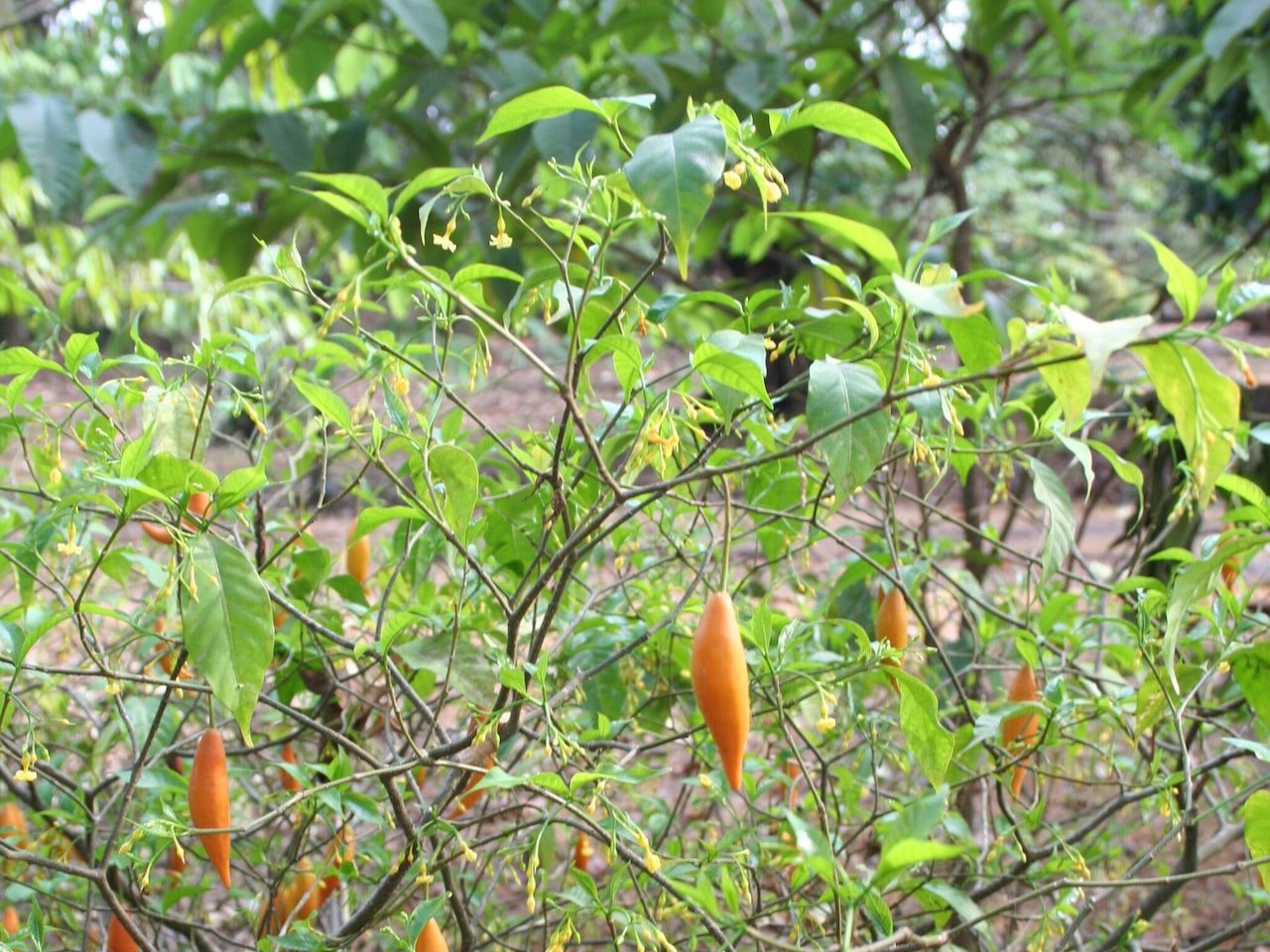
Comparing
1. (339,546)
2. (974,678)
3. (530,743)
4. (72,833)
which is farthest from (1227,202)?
(72,833)

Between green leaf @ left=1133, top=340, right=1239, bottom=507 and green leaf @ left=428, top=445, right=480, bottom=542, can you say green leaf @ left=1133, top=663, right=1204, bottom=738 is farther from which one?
green leaf @ left=428, top=445, right=480, bottom=542

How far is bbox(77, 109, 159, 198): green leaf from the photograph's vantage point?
1.25 metres

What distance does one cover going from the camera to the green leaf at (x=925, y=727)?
50 centimetres

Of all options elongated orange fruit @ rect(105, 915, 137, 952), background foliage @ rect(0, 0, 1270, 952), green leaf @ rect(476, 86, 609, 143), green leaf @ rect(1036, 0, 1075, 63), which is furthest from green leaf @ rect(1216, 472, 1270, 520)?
green leaf @ rect(1036, 0, 1075, 63)

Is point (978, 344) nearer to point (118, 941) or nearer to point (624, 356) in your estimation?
point (624, 356)

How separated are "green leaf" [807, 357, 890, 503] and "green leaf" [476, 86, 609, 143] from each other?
13 cm

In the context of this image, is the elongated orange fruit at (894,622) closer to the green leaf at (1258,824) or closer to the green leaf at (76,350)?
the green leaf at (1258,824)

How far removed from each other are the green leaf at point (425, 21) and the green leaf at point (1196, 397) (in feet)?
3.26

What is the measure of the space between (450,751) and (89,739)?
0.59m

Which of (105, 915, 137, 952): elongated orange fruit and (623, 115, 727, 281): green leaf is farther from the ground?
(623, 115, 727, 281): green leaf

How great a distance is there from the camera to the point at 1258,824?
0.54 metres

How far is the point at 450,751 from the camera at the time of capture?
55 cm

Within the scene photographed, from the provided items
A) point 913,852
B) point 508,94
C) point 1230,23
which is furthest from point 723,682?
point 1230,23

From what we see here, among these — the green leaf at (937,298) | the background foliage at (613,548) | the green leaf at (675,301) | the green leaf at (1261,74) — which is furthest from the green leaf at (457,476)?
the green leaf at (1261,74)
